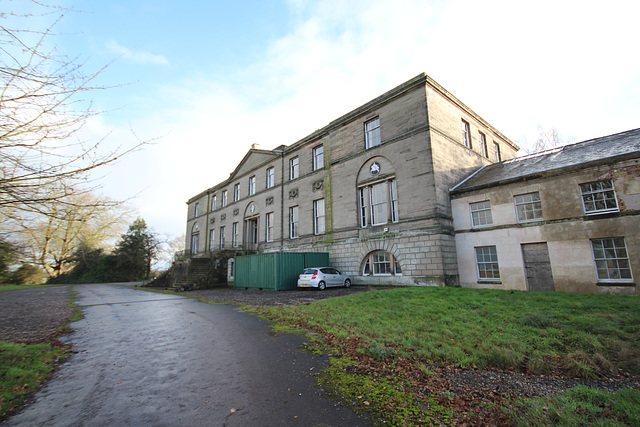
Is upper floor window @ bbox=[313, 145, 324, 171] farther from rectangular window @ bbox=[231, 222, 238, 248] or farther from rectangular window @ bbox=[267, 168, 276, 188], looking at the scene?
rectangular window @ bbox=[231, 222, 238, 248]

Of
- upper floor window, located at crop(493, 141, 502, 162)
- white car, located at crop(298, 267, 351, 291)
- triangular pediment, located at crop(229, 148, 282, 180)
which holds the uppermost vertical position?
triangular pediment, located at crop(229, 148, 282, 180)

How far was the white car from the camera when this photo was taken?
61.9 ft

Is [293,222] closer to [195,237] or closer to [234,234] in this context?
[234,234]

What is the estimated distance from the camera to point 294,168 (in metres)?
28.6

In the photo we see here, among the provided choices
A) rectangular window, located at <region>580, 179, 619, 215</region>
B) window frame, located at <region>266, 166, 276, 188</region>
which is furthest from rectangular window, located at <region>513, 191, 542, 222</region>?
window frame, located at <region>266, 166, 276, 188</region>

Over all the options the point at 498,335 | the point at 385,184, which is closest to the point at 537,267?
the point at 385,184

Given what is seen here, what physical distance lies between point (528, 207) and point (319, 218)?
1482 centimetres

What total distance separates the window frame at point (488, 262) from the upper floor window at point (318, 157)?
46.2ft

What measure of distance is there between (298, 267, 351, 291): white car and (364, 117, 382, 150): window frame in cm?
976

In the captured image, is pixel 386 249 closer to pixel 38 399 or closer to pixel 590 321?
pixel 590 321

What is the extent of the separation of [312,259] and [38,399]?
1866cm

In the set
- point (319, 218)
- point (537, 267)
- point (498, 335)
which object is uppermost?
point (319, 218)

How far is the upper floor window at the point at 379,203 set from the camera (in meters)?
19.7

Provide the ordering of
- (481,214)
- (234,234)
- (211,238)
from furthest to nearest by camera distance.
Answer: (211,238)
(234,234)
(481,214)
